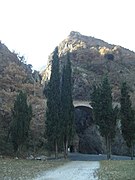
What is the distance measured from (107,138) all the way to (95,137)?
2335cm

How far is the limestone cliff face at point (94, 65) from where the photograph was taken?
76500 mm

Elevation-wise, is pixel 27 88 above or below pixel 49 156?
above

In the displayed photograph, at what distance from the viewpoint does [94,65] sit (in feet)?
292

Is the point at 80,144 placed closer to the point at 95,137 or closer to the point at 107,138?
the point at 95,137

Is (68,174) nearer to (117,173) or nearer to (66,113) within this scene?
(117,173)

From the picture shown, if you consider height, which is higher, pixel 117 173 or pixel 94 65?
pixel 94 65

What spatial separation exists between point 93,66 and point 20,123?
52252 mm

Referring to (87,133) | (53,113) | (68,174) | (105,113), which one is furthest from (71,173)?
(87,133)

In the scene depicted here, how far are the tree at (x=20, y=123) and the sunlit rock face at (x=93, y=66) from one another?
28.0 meters

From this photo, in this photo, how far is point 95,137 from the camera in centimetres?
6347

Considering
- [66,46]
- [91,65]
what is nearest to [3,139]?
[91,65]

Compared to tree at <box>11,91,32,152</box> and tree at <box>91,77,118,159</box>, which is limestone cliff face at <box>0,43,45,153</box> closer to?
tree at <box>11,91,32,152</box>

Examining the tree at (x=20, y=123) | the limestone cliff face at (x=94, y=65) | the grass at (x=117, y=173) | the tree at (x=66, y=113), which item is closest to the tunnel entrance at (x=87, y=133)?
the limestone cliff face at (x=94, y=65)

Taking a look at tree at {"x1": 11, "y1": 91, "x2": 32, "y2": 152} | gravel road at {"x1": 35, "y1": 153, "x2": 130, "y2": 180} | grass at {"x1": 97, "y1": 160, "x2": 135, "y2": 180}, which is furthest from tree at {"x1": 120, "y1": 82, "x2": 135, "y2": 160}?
grass at {"x1": 97, "y1": 160, "x2": 135, "y2": 180}
